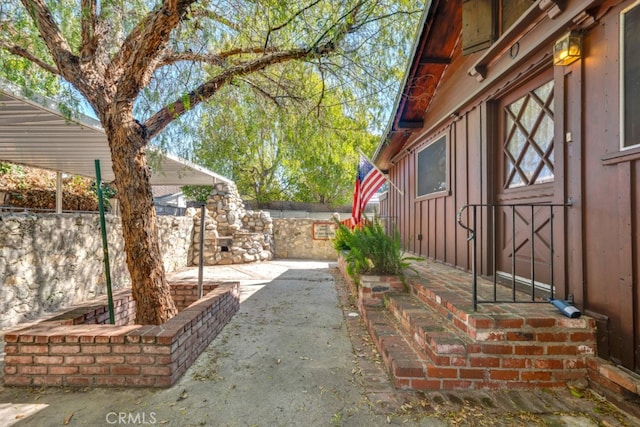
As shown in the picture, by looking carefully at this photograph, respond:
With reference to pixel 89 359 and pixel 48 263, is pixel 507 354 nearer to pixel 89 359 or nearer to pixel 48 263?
pixel 89 359

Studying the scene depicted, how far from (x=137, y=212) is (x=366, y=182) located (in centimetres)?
349

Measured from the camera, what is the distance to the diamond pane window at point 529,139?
2.62m

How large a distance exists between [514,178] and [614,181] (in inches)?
49.1

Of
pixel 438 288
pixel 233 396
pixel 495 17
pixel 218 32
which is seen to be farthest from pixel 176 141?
pixel 495 17

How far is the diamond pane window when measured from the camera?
2616mm

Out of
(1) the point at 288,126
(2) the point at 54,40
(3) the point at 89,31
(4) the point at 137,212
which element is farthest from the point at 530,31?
(2) the point at 54,40

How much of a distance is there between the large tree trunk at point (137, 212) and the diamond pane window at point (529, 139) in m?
3.65

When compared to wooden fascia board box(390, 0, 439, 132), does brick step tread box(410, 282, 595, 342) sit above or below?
below

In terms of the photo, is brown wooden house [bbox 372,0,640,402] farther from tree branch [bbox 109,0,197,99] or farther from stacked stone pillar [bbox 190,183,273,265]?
stacked stone pillar [bbox 190,183,273,265]

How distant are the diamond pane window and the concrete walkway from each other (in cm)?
180

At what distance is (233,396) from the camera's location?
2.04m

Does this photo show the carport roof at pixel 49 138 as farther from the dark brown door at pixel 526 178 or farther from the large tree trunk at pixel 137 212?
the dark brown door at pixel 526 178

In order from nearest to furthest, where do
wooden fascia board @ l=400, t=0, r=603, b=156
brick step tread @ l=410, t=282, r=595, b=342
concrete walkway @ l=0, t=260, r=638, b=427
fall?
concrete walkway @ l=0, t=260, r=638, b=427 < brick step tread @ l=410, t=282, r=595, b=342 < wooden fascia board @ l=400, t=0, r=603, b=156

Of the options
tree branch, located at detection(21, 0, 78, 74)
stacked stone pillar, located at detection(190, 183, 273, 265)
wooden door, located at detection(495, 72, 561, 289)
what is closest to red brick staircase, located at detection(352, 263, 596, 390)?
wooden door, located at detection(495, 72, 561, 289)
